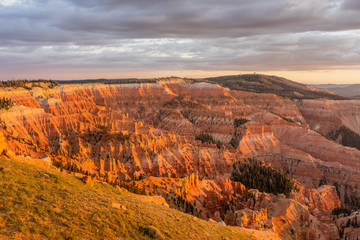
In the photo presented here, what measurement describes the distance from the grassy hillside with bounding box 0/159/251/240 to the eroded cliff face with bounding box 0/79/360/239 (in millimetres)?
10439

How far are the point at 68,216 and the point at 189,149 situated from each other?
5869 cm

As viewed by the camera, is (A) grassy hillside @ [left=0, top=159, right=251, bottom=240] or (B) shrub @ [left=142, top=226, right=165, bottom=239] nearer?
(A) grassy hillside @ [left=0, top=159, right=251, bottom=240]

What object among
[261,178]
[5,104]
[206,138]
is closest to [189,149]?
[261,178]

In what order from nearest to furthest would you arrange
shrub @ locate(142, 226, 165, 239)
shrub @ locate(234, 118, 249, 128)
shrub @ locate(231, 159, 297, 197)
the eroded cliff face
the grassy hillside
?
the grassy hillside, shrub @ locate(142, 226, 165, 239), the eroded cliff face, shrub @ locate(231, 159, 297, 197), shrub @ locate(234, 118, 249, 128)

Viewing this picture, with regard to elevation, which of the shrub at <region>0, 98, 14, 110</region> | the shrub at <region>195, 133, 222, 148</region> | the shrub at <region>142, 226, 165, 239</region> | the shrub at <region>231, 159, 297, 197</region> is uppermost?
the shrub at <region>0, 98, 14, 110</region>

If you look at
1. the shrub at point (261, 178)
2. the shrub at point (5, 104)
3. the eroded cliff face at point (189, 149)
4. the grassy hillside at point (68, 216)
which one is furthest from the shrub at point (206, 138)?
the grassy hillside at point (68, 216)

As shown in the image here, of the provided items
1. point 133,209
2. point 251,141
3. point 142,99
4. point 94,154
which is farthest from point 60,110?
point 133,209

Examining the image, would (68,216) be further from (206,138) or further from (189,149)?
(206,138)

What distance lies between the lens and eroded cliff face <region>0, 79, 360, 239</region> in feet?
144

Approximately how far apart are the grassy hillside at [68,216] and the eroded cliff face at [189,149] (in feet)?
34.3

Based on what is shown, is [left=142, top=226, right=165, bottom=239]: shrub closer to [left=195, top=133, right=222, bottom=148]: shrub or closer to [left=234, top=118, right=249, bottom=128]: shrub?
[left=195, top=133, right=222, bottom=148]: shrub

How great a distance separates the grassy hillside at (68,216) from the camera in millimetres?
11906

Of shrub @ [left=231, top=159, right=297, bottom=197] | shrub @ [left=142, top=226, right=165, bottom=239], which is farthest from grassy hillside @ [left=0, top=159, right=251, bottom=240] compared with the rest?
shrub @ [left=231, top=159, right=297, bottom=197]

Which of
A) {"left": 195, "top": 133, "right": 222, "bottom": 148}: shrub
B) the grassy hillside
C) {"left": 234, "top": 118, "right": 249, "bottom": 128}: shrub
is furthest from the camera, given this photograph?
{"left": 234, "top": 118, "right": 249, "bottom": 128}: shrub
